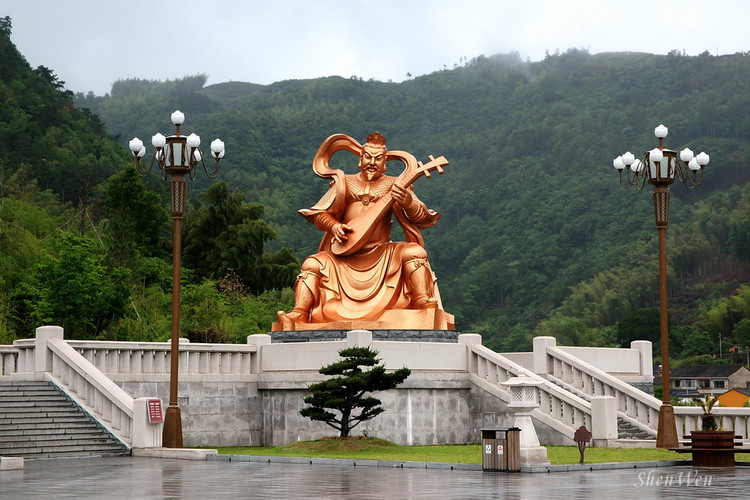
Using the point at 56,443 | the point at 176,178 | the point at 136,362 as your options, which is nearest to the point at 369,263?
the point at 136,362

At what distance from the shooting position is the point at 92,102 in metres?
136

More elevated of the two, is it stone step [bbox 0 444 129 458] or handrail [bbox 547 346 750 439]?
handrail [bbox 547 346 750 439]

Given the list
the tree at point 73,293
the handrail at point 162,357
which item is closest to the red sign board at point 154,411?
the handrail at point 162,357

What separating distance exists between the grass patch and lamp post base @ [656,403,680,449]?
0.16m

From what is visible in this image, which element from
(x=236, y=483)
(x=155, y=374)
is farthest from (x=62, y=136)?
(x=236, y=483)

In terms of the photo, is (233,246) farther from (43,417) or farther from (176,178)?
(43,417)

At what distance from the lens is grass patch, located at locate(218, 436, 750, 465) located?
18109mm

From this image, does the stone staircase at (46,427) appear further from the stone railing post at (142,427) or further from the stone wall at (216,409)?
the stone wall at (216,409)

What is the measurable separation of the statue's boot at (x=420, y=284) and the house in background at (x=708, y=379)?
40.3 metres

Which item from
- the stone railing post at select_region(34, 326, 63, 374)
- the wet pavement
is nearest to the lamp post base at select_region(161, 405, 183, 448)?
the wet pavement

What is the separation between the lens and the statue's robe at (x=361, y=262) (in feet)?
83.7

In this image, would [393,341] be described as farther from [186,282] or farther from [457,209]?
[457,209]

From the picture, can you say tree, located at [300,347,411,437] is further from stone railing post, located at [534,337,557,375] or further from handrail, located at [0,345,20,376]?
handrail, located at [0,345,20,376]

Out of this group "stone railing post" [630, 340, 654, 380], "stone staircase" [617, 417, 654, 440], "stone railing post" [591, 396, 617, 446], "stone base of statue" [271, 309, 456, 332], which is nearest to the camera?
"stone railing post" [591, 396, 617, 446]
